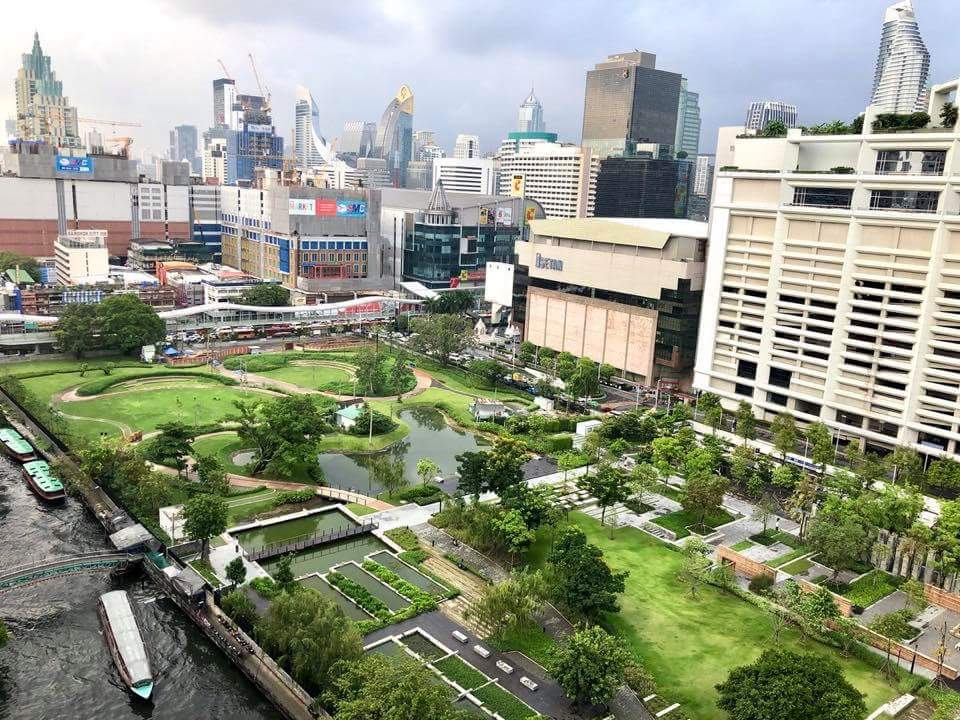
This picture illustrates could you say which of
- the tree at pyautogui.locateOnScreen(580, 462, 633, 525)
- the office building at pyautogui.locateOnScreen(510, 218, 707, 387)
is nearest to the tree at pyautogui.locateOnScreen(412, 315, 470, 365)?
the office building at pyautogui.locateOnScreen(510, 218, 707, 387)

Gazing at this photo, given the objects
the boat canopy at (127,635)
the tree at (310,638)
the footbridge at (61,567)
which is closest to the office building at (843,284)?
the tree at (310,638)

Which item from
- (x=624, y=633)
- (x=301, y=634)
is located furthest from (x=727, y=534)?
(x=301, y=634)

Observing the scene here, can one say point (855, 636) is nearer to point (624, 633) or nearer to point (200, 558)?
point (624, 633)

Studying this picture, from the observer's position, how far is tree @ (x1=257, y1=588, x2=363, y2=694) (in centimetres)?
3491

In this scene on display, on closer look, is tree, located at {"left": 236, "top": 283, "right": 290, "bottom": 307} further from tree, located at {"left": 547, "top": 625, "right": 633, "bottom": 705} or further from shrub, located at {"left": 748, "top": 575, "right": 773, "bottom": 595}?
tree, located at {"left": 547, "top": 625, "right": 633, "bottom": 705}

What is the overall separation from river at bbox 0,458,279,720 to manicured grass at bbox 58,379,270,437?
22.8 meters

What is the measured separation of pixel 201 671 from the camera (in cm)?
3872

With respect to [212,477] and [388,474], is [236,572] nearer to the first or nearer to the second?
[212,477]

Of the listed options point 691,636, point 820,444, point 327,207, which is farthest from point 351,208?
point 691,636

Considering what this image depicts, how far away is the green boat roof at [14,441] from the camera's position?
62844 mm

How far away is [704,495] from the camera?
5403 centimetres

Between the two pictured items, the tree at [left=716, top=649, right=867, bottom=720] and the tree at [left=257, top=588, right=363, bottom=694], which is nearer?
the tree at [left=716, top=649, right=867, bottom=720]

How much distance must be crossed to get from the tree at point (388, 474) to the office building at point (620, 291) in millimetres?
37218

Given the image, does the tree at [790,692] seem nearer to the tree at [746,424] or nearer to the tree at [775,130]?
the tree at [746,424]
